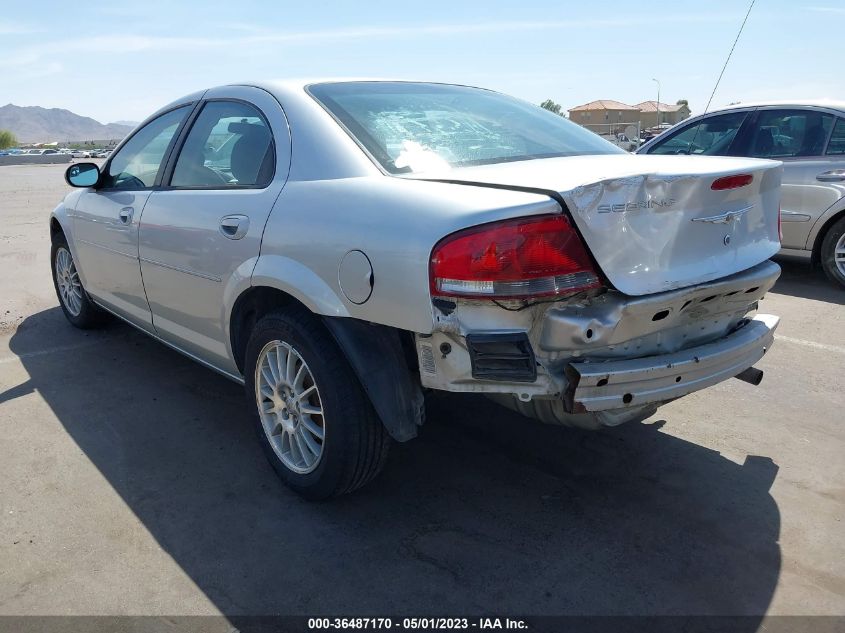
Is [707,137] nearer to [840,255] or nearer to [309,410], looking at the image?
[840,255]

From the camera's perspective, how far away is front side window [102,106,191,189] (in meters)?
3.93

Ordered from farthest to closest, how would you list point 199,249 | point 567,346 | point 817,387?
point 817,387, point 199,249, point 567,346

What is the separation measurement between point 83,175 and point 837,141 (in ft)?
20.0

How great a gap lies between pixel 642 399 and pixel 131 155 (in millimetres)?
3521

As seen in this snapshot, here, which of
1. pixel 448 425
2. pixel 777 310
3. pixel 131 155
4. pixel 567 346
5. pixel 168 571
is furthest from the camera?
pixel 777 310

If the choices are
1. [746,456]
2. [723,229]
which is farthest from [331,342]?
[746,456]

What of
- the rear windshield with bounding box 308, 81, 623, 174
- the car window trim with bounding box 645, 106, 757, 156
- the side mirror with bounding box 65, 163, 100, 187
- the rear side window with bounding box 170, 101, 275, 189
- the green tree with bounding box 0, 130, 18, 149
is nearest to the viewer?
the rear windshield with bounding box 308, 81, 623, 174

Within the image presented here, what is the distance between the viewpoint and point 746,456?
3.30 m

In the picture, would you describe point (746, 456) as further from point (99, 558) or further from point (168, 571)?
point (99, 558)

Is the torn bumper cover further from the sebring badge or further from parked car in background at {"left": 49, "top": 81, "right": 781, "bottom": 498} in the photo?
the sebring badge

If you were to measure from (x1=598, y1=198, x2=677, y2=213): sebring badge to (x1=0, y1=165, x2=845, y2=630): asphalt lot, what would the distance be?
1.25 metres

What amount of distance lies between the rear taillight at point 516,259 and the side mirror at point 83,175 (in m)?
3.13

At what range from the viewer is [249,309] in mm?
3121

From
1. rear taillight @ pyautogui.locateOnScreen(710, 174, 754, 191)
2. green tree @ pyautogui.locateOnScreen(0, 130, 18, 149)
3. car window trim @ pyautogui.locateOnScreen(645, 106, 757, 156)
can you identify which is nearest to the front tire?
rear taillight @ pyautogui.locateOnScreen(710, 174, 754, 191)
